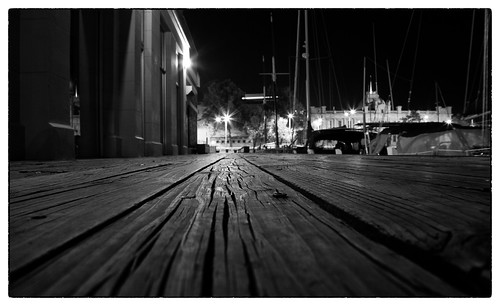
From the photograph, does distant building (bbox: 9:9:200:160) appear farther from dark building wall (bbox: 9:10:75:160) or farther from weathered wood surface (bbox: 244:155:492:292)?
weathered wood surface (bbox: 244:155:492:292)

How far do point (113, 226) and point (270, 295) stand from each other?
0.56 m

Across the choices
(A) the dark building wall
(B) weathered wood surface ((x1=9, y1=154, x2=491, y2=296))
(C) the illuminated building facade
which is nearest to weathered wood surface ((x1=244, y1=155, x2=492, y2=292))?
(B) weathered wood surface ((x1=9, y1=154, x2=491, y2=296))

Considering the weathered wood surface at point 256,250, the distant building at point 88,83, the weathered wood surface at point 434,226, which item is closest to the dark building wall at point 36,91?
the distant building at point 88,83

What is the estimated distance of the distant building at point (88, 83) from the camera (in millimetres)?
5652

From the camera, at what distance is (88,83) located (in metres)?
9.16

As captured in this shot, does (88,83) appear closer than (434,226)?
No

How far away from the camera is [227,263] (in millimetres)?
569

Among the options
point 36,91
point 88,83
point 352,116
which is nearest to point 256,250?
point 36,91

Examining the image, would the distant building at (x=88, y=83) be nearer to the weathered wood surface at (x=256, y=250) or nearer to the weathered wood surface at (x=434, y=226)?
the weathered wood surface at (x=256, y=250)

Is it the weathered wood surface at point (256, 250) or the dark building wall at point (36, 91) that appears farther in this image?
the dark building wall at point (36, 91)

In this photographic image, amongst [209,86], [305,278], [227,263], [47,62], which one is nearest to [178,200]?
[227,263]

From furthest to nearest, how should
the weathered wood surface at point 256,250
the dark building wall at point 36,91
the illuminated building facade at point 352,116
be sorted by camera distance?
the illuminated building facade at point 352,116
the dark building wall at point 36,91
the weathered wood surface at point 256,250

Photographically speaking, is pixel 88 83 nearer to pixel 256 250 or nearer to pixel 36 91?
pixel 36 91

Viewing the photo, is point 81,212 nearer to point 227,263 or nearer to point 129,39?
point 227,263
